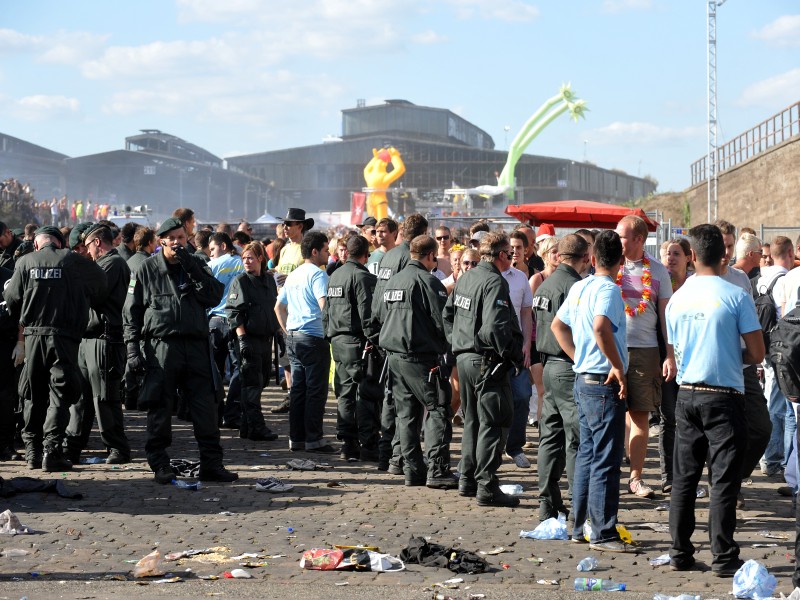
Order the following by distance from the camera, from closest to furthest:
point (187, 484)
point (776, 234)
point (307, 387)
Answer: point (187, 484)
point (307, 387)
point (776, 234)

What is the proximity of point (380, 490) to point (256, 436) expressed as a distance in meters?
2.90

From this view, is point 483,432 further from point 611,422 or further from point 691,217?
point 691,217

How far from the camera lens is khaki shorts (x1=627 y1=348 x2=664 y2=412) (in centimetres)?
841

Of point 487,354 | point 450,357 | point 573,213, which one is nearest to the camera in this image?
point 487,354

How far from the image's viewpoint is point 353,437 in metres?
10.6

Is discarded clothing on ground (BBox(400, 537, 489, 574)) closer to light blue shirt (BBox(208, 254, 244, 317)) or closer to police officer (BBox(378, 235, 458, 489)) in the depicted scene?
police officer (BBox(378, 235, 458, 489))

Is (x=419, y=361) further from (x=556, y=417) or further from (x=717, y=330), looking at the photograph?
(x=717, y=330)

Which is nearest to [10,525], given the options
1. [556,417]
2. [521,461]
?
[556,417]

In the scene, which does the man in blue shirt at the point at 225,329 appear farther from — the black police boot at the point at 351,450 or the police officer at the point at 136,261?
the black police boot at the point at 351,450

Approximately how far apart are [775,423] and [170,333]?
17.9 feet

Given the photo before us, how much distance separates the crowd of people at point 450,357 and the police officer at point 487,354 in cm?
2

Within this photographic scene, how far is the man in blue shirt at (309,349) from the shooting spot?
35.8ft

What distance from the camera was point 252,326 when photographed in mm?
11375

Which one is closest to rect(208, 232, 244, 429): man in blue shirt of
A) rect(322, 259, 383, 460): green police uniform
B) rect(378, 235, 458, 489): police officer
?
rect(322, 259, 383, 460): green police uniform
